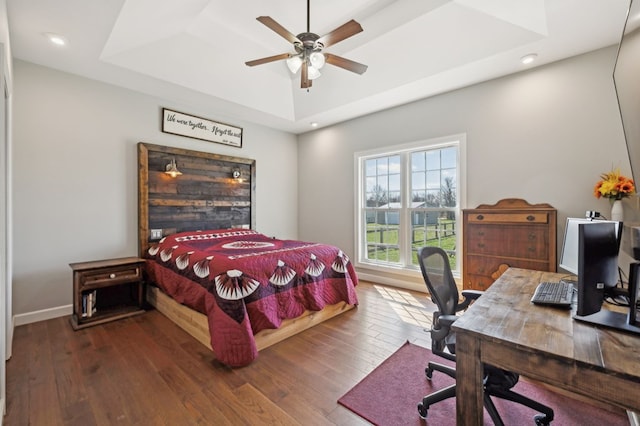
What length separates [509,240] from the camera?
300 centimetres

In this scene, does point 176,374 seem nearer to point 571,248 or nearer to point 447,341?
point 447,341

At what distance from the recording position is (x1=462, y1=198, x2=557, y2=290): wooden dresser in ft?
9.23

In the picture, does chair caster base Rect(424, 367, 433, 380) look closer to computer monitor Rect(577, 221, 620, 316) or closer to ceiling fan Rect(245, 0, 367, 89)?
computer monitor Rect(577, 221, 620, 316)

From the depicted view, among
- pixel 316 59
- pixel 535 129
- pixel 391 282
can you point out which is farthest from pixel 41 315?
pixel 535 129

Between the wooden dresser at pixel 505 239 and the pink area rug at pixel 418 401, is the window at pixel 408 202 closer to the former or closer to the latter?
the wooden dresser at pixel 505 239

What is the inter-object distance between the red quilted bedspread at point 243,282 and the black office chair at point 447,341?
1.28 metres

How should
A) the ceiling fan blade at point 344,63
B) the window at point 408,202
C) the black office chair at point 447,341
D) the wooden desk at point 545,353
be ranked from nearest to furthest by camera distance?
the wooden desk at point 545,353 < the black office chair at point 447,341 < the ceiling fan blade at point 344,63 < the window at point 408,202

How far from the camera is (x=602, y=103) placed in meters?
2.73

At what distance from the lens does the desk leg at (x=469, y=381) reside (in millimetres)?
1105

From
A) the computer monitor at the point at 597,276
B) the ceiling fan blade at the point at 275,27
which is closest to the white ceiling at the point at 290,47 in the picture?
the ceiling fan blade at the point at 275,27

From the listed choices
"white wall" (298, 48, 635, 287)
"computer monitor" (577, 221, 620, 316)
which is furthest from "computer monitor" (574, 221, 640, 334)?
"white wall" (298, 48, 635, 287)

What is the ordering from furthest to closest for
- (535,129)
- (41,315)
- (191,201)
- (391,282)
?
(391,282)
(191,201)
(535,129)
(41,315)

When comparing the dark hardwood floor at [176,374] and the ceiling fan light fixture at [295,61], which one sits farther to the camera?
the ceiling fan light fixture at [295,61]

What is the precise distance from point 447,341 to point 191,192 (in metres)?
3.75
